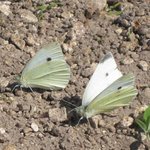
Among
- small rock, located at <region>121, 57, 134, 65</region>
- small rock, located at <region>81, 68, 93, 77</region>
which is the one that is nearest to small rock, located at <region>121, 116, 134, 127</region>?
small rock, located at <region>81, 68, 93, 77</region>

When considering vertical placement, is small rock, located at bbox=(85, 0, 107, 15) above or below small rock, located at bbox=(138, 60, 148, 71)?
above

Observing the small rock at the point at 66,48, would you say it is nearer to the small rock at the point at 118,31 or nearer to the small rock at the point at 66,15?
the small rock at the point at 66,15

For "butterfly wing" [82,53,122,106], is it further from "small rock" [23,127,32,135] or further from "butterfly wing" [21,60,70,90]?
"small rock" [23,127,32,135]

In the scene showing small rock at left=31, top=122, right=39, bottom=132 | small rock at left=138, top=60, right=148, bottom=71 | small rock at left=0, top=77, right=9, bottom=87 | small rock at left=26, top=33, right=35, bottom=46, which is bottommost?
small rock at left=31, top=122, right=39, bottom=132

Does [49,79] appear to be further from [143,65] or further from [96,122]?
[143,65]

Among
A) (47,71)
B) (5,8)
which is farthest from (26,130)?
(5,8)

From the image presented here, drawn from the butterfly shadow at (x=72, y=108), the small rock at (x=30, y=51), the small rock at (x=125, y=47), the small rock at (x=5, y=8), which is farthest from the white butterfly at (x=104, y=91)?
the small rock at (x=5, y=8)

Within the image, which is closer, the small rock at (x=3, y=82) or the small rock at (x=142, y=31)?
the small rock at (x=3, y=82)
